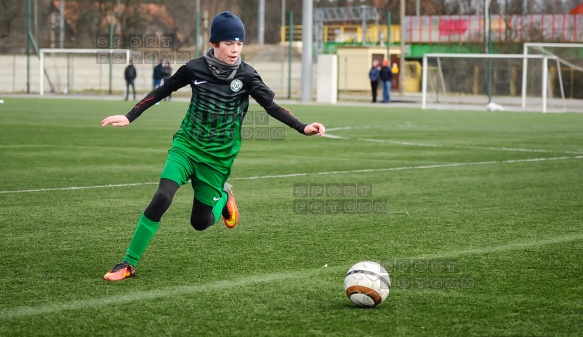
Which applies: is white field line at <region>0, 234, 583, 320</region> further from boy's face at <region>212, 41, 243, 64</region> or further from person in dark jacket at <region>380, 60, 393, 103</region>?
person in dark jacket at <region>380, 60, 393, 103</region>

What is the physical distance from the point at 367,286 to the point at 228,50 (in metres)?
2.12

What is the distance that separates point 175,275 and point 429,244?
233 cm

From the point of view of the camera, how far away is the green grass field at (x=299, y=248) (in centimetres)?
530

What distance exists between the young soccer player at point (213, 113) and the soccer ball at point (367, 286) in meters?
1.31

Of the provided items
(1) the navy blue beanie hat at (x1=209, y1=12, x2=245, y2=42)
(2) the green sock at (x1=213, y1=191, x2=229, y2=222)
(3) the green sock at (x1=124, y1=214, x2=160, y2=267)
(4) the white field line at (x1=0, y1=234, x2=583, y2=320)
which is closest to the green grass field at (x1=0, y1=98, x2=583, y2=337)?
(4) the white field line at (x1=0, y1=234, x2=583, y2=320)

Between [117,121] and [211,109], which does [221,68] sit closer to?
[211,109]

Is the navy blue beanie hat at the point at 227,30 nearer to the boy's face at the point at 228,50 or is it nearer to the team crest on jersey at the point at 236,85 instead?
the boy's face at the point at 228,50

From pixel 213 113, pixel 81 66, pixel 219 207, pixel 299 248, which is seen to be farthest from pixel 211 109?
pixel 81 66

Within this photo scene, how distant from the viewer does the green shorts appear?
21.5ft

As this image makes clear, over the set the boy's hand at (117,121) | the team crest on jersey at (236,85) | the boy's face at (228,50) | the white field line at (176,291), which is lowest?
the white field line at (176,291)

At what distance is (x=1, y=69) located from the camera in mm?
51469

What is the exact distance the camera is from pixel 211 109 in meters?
6.85

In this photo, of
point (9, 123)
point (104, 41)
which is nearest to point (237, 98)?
point (9, 123)

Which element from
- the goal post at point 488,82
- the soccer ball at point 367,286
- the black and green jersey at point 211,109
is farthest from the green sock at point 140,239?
the goal post at point 488,82
